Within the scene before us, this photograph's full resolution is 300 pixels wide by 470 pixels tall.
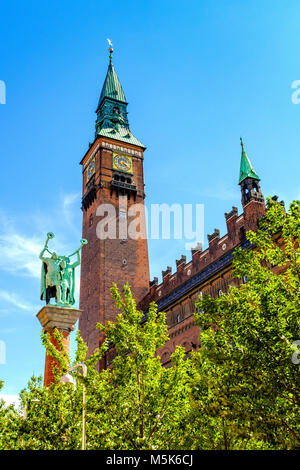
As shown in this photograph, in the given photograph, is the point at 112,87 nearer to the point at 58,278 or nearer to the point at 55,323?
the point at 58,278

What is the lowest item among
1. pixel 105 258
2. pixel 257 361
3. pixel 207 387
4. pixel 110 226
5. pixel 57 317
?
pixel 207 387

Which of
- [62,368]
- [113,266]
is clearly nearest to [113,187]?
[113,266]

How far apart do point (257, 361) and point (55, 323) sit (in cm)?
656

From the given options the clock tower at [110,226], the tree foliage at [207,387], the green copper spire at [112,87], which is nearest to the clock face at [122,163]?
the clock tower at [110,226]

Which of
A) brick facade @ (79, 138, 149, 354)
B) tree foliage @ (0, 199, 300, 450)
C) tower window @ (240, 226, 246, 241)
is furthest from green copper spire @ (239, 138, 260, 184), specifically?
tree foliage @ (0, 199, 300, 450)

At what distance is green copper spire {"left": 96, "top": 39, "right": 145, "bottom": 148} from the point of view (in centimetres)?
6391

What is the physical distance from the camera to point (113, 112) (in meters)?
68.8

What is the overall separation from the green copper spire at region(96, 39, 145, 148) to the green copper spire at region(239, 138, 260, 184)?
21654 millimetres

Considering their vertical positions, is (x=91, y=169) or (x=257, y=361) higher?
(x=91, y=169)

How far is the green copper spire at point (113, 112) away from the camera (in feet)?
210

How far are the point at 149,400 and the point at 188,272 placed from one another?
117 feet

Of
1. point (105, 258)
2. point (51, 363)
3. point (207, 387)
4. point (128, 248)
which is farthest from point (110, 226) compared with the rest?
point (207, 387)

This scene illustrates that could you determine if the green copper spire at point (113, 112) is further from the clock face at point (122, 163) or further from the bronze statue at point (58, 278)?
the bronze statue at point (58, 278)

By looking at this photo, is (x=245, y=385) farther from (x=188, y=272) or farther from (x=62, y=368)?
(x=188, y=272)
